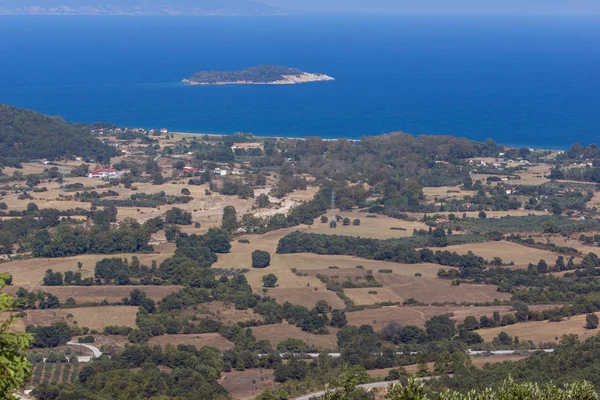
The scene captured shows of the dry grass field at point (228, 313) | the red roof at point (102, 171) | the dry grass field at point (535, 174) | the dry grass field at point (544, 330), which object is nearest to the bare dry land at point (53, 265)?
the dry grass field at point (228, 313)

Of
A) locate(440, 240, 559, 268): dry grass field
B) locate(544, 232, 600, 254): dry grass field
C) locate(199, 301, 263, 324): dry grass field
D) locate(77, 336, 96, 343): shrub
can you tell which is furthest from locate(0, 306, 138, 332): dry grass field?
locate(544, 232, 600, 254): dry grass field

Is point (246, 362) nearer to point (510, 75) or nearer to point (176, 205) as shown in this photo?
point (176, 205)

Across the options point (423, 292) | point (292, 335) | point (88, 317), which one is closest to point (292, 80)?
point (423, 292)

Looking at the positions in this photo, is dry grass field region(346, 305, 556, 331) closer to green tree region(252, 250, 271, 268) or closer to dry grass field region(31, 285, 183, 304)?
green tree region(252, 250, 271, 268)

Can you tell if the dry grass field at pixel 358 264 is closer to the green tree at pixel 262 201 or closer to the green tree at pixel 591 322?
→ the green tree at pixel 591 322

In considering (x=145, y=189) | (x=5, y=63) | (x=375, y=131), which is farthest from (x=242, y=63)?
(x=145, y=189)

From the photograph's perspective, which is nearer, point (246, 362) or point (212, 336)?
point (246, 362)
